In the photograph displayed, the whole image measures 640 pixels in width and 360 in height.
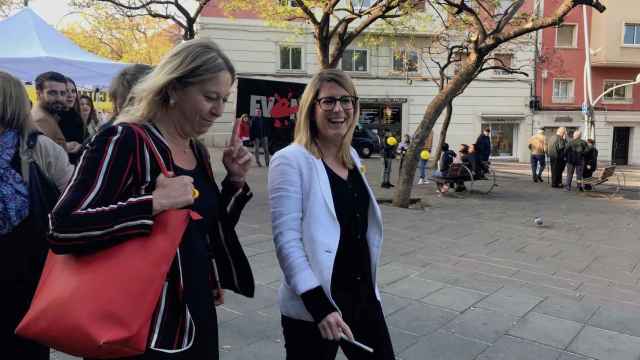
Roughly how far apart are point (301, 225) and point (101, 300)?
970 mm

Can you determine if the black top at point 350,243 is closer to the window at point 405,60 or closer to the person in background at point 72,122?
the person in background at point 72,122

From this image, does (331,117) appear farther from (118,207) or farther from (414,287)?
(414,287)

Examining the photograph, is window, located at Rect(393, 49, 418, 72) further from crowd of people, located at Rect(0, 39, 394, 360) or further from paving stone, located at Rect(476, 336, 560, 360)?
crowd of people, located at Rect(0, 39, 394, 360)

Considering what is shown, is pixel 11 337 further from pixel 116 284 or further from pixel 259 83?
pixel 259 83

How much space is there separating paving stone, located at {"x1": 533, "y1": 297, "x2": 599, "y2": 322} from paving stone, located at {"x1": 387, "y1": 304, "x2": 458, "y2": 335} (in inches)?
35.4

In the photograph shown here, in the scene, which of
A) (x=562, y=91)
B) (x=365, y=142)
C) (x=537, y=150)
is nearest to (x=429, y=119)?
(x=537, y=150)

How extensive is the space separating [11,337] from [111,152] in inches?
49.4

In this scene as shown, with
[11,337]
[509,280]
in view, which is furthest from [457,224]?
[11,337]

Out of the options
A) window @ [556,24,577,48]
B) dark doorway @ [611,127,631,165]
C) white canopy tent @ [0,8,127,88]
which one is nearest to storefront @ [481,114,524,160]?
window @ [556,24,577,48]

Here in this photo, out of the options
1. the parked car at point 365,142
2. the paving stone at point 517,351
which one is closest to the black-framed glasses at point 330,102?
the paving stone at point 517,351

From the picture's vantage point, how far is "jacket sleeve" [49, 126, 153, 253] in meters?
1.42

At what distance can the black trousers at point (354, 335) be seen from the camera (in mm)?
2205

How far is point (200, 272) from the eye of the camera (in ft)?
5.67

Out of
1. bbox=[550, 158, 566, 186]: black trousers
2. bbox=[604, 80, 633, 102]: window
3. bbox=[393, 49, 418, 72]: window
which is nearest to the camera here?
bbox=[550, 158, 566, 186]: black trousers
